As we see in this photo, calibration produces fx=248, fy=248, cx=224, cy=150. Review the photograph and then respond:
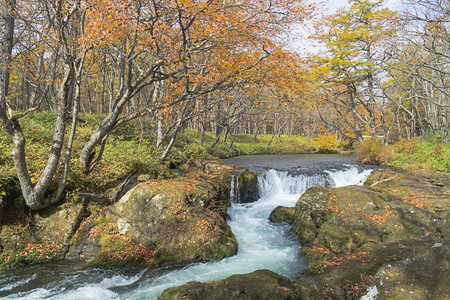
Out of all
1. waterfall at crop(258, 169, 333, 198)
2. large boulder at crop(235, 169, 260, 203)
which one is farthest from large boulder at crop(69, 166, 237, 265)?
waterfall at crop(258, 169, 333, 198)

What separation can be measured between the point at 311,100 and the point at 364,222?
16.1m

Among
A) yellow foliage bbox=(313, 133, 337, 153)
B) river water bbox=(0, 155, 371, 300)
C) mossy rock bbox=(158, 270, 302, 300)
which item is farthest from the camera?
yellow foliage bbox=(313, 133, 337, 153)

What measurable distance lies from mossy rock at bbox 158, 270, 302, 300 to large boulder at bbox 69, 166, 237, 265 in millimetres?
2401

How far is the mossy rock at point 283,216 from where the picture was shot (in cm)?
922

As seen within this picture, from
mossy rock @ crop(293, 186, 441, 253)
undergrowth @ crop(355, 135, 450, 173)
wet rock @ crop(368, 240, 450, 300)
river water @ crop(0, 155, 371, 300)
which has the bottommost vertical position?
river water @ crop(0, 155, 371, 300)

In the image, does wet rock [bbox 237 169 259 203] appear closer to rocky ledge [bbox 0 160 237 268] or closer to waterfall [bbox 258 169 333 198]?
waterfall [bbox 258 169 333 198]

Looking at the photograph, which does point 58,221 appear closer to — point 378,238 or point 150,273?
point 150,273

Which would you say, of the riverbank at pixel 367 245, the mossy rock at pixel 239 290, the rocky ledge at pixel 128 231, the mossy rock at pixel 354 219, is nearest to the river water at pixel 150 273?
the rocky ledge at pixel 128 231

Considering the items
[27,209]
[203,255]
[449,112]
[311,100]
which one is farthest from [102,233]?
[449,112]

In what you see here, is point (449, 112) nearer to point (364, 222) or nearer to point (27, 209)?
point (364, 222)

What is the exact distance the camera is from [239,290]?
3725 mm

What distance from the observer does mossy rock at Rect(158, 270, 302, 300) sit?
3.63 metres

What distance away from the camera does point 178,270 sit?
5.87 m

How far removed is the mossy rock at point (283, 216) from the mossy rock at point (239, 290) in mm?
5375
